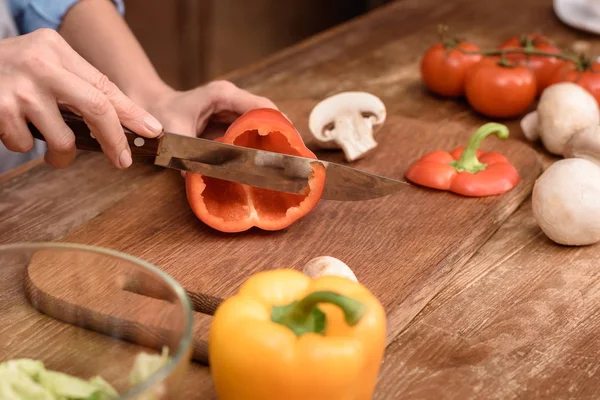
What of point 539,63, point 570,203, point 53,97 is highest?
point 53,97

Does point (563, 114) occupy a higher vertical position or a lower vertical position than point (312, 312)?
lower

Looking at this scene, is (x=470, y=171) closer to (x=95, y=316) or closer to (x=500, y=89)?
(x=500, y=89)

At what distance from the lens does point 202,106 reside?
64.4 inches

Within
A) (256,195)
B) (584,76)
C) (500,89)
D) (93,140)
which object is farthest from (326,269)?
(584,76)

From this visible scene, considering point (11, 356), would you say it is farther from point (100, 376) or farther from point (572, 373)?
point (572, 373)

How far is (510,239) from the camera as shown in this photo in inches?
55.4

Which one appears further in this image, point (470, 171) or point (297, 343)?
point (470, 171)

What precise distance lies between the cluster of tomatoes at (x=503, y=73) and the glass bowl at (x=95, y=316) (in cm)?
109

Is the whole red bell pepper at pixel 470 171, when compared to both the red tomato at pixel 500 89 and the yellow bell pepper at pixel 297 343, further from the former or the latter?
the yellow bell pepper at pixel 297 343

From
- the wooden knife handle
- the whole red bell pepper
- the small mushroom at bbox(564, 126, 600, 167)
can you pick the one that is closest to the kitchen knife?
the wooden knife handle

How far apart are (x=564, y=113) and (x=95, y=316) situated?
1.03m

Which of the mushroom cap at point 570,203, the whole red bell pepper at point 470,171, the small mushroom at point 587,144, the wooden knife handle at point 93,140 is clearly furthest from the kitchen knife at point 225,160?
the small mushroom at point 587,144

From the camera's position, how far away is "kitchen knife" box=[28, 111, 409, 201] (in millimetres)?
1340

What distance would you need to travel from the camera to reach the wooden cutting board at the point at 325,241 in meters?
1.20
